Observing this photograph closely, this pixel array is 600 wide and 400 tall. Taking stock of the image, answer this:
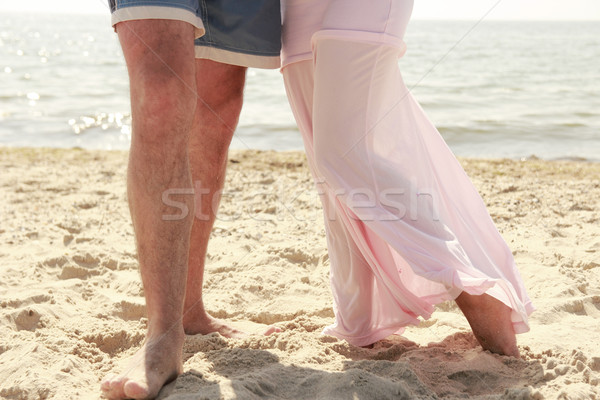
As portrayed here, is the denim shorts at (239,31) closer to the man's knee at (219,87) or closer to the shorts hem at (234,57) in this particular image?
the shorts hem at (234,57)

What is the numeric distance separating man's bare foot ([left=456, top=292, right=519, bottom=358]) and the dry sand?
5cm

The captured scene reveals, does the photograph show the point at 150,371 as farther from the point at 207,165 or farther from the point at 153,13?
the point at 153,13

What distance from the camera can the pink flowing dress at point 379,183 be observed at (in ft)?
5.46

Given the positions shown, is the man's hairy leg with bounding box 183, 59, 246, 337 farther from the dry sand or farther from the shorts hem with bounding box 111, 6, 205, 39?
the shorts hem with bounding box 111, 6, 205, 39

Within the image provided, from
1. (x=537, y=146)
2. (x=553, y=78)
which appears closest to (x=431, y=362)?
(x=537, y=146)

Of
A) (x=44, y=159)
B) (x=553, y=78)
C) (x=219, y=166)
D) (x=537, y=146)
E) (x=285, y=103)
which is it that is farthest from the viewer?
(x=553, y=78)

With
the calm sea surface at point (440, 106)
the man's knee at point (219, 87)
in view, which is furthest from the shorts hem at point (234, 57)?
the calm sea surface at point (440, 106)

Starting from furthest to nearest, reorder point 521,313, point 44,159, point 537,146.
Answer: point 537,146, point 44,159, point 521,313

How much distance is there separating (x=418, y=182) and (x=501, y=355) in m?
0.57

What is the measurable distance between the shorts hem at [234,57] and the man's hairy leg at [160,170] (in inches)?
8.7

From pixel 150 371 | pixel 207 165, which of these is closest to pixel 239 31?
pixel 207 165

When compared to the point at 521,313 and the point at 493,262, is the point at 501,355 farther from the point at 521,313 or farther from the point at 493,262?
the point at 493,262

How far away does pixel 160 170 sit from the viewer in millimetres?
1540

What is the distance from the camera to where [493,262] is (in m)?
1.87
